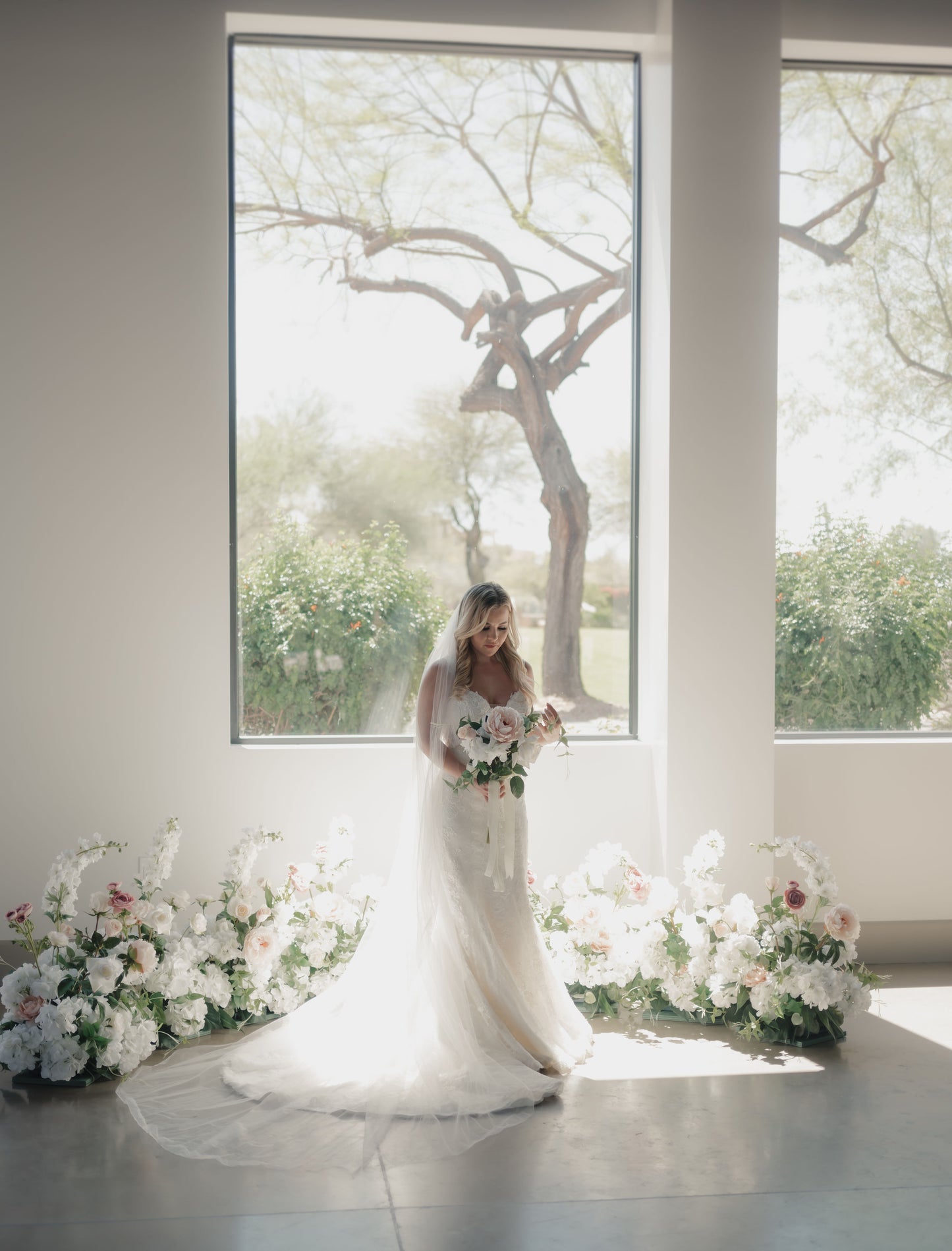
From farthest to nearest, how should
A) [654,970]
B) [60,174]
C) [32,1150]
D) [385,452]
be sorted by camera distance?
[385,452], [60,174], [654,970], [32,1150]

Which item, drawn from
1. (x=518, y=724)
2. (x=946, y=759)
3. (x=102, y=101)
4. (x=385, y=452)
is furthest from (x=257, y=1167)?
(x=102, y=101)

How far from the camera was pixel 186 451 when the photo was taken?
5.49 metres

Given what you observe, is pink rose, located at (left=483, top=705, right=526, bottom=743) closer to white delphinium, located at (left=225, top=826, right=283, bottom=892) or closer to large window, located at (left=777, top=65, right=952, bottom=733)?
white delphinium, located at (left=225, top=826, right=283, bottom=892)

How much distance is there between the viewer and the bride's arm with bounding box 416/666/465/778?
179 inches

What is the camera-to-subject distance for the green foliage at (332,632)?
574 centimetres

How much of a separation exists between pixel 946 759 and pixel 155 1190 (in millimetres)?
4263

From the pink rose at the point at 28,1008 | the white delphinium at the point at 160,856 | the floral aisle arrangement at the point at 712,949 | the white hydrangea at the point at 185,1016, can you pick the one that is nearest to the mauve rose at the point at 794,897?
the floral aisle arrangement at the point at 712,949

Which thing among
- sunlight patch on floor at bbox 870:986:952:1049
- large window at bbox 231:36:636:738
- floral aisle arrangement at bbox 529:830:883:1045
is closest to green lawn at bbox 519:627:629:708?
large window at bbox 231:36:636:738

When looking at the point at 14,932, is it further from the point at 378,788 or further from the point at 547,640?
the point at 547,640

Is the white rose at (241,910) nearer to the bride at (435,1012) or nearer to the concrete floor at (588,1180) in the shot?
the bride at (435,1012)

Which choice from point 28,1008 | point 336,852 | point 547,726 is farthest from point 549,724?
point 28,1008

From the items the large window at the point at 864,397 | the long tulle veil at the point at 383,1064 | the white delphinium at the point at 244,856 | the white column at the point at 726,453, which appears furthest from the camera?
the large window at the point at 864,397

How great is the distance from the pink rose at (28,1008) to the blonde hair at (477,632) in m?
1.88

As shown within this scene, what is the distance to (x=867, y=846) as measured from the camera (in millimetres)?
5914
